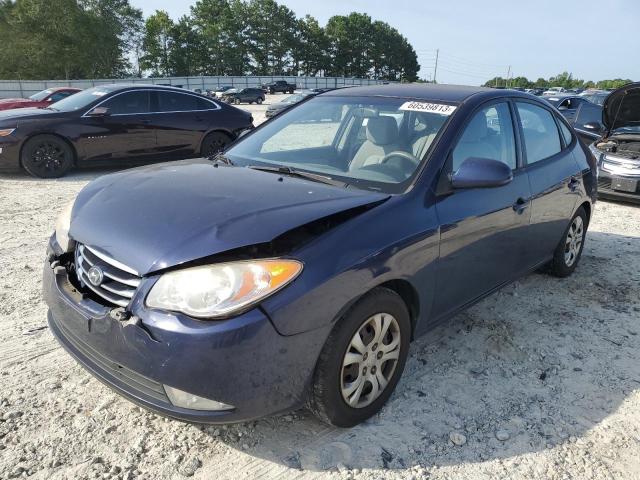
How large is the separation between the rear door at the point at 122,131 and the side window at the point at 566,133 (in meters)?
6.65

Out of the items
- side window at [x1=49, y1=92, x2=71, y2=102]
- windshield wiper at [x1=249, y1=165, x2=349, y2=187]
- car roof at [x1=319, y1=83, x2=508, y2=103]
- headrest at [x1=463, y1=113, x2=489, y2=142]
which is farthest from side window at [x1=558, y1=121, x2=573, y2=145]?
side window at [x1=49, y1=92, x2=71, y2=102]

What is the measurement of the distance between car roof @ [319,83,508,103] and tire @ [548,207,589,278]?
54.0 inches

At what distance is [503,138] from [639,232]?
3841 mm

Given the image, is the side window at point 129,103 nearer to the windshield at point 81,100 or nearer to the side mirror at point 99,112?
the side mirror at point 99,112

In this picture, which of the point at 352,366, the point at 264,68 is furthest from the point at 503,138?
the point at 264,68

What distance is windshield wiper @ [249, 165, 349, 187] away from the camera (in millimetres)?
2807

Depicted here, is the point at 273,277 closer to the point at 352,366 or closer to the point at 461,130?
the point at 352,366

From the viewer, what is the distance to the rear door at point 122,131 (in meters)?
8.19

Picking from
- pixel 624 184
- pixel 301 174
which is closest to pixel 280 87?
pixel 624 184

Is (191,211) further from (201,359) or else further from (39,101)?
(39,101)

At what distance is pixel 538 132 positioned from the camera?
12.9 feet

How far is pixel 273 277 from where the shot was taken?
2.02 m

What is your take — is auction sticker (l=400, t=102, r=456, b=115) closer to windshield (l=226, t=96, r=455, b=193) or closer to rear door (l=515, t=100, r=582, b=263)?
windshield (l=226, t=96, r=455, b=193)

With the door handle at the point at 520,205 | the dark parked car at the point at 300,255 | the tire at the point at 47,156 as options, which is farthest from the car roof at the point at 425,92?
the tire at the point at 47,156
